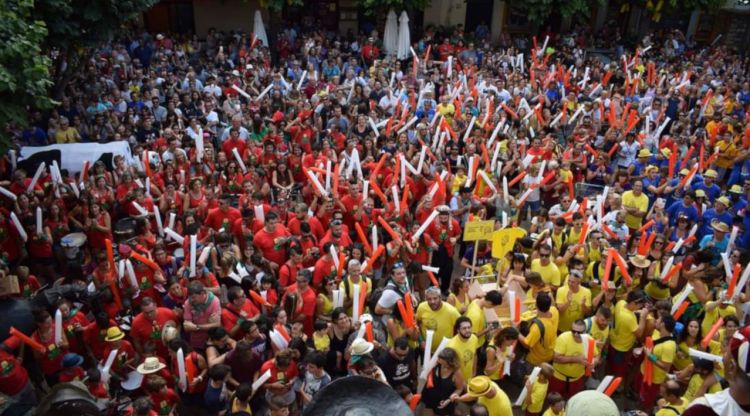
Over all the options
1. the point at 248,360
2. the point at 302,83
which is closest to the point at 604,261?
the point at 248,360

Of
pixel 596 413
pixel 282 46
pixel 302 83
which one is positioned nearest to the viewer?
pixel 596 413

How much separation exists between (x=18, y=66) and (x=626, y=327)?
Answer: 760 centimetres

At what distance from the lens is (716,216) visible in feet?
29.5

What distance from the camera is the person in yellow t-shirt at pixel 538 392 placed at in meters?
5.81

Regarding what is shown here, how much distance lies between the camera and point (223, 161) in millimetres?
10461

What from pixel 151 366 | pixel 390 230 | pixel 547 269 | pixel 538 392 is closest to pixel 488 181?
pixel 390 230

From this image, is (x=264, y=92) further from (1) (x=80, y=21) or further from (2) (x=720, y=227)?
(2) (x=720, y=227)

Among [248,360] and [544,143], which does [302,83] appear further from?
[248,360]

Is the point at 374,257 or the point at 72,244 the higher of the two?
the point at 374,257

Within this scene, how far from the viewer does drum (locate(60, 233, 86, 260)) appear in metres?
8.28

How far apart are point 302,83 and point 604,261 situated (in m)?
10.4

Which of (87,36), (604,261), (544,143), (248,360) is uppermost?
(87,36)

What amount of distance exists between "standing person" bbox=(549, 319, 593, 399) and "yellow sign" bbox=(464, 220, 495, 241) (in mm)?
2011

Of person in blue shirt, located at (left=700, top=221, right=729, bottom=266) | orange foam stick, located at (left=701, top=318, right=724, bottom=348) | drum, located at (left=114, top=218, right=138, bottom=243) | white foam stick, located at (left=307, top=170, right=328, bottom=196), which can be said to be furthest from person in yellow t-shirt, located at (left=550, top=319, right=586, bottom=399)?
drum, located at (left=114, top=218, right=138, bottom=243)
